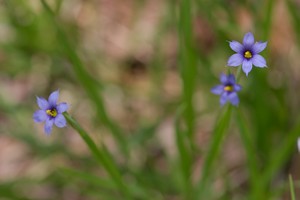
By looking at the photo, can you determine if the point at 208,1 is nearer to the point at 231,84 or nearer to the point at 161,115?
the point at 161,115

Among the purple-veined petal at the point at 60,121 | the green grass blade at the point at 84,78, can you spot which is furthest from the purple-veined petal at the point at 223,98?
the green grass blade at the point at 84,78

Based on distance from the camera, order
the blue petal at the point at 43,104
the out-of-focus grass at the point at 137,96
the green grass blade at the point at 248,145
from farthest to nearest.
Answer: the out-of-focus grass at the point at 137,96 < the green grass blade at the point at 248,145 < the blue petal at the point at 43,104

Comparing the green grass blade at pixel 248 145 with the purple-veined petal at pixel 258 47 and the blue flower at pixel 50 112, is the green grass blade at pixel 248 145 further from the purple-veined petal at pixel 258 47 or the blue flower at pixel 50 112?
the blue flower at pixel 50 112

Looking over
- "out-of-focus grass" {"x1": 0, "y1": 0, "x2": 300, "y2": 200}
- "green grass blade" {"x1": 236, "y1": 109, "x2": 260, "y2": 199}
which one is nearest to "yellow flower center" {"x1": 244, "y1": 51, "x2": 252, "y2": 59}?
"green grass blade" {"x1": 236, "y1": 109, "x2": 260, "y2": 199}

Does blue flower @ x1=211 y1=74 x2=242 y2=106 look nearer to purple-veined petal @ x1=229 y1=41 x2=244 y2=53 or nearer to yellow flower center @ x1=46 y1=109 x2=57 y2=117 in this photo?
purple-veined petal @ x1=229 y1=41 x2=244 y2=53

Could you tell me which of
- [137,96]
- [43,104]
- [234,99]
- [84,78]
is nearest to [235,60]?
[234,99]

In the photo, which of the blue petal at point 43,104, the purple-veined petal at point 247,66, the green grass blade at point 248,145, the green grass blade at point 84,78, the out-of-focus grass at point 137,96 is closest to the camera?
the purple-veined petal at point 247,66

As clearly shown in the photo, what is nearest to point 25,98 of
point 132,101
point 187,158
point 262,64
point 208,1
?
point 132,101
